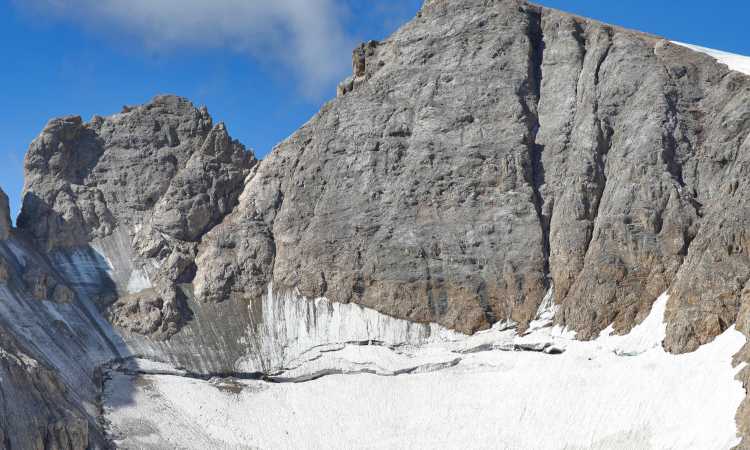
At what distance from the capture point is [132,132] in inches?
3167

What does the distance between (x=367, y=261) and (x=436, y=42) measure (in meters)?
21.4

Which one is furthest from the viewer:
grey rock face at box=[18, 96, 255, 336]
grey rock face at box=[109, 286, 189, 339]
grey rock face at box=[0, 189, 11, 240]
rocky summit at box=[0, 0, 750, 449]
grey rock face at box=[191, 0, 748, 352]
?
grey rock face at box=[18, 96, 255, 336]

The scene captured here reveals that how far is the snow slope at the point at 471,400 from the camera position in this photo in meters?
48.5

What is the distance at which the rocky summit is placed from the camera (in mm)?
57844

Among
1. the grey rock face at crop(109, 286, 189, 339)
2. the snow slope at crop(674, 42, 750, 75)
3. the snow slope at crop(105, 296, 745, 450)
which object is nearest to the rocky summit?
the grey rock face at crop(109, 286, 189, 339)

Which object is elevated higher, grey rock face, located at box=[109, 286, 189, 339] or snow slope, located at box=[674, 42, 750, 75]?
snow slope, located at box=[674, 42, 750, 75]

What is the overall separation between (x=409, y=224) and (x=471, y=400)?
57.0 feet

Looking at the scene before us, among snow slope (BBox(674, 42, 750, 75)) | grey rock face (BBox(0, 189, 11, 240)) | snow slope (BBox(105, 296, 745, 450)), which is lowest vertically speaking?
snow slope (BBox(105, 296, 745, 450))

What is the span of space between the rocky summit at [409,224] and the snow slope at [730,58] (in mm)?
1714

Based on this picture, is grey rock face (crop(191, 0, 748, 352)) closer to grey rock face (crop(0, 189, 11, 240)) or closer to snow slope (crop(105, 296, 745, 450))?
snow slope (crop(105, 296, 745, 450))

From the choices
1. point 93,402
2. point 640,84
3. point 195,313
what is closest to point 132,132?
point 195,313

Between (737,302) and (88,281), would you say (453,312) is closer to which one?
(737,302)

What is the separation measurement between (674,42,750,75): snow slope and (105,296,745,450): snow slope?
22.2m

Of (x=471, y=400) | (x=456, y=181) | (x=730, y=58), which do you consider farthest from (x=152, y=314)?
(x=730, y=58)
